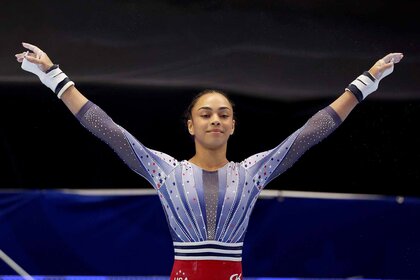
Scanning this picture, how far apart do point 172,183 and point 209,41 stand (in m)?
1.45

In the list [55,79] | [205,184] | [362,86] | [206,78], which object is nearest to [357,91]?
[362,86]

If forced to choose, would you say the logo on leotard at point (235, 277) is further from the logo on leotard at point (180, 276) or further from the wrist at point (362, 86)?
the wrist at point (362, 86)

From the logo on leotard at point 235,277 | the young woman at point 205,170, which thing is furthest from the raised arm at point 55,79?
the logo on leotard at point 235,277

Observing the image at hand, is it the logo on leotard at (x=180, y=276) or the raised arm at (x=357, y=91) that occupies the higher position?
the raised arm at (x=357, y=91)

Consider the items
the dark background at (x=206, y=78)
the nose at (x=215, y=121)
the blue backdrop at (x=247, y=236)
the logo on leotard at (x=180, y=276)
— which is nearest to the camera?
the logo on leotard at (x=180, y=276)

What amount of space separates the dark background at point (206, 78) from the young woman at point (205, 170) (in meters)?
1.16

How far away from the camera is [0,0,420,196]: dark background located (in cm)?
371

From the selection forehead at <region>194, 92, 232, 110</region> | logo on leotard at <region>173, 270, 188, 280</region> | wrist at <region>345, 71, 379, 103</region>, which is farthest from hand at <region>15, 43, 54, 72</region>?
wrist at <region>345, 71, 379, 103</region>

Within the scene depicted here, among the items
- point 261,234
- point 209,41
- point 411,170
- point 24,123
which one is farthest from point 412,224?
point 24,123

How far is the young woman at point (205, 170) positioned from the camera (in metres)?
2.45

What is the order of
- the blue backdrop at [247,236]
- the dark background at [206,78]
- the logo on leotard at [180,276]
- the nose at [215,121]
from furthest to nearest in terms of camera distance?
the dark background at [206,78]
the blue backdrop at [247,236]
the nose at [215,121]
the logo on leotard at [180,276]

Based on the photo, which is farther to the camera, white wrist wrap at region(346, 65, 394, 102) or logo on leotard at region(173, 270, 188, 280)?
white wrist wrap at region(346, 65, 394, 102)

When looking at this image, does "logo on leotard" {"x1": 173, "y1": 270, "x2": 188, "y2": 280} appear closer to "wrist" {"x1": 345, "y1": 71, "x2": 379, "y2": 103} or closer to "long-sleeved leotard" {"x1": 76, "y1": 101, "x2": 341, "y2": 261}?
"long-sleeved leotard" {"x1": 76, "y1": 101, "x2": 341, "y2": 261}

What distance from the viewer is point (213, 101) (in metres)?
2.57
